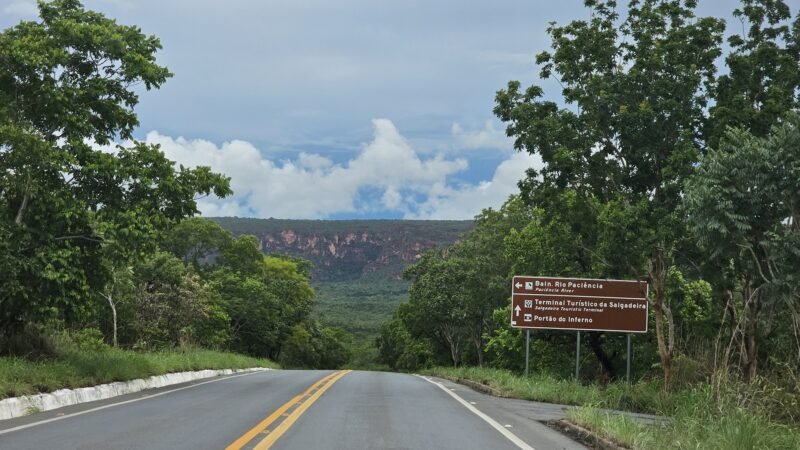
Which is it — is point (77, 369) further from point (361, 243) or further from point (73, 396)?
point (361, 243)

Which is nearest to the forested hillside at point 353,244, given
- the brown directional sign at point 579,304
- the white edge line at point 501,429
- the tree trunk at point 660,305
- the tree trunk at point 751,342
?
the brown directional sign at point 579,304

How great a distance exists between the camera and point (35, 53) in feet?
51.9

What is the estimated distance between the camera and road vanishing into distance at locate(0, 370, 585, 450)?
8.89m

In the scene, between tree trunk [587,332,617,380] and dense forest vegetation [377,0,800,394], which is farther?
tree trunk [587,332,617,380]

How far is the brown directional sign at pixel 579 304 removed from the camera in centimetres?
2294

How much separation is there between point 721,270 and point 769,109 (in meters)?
4.62

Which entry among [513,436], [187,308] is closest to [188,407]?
[513,436]

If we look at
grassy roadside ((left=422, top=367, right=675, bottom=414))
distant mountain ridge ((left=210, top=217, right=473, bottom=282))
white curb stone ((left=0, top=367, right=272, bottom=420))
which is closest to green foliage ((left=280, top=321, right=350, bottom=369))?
white curb stone ((left=0, top=367, right=272, bottom=420))

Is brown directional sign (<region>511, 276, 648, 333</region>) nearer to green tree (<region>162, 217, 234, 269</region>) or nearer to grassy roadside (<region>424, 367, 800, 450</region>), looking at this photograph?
grassy roadside (<region>424, 367, 800, 450</region>)

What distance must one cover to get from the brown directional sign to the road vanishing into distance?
6918 mm

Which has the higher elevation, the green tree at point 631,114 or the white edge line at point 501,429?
the green tree at point 631,114

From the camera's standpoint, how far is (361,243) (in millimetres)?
185500

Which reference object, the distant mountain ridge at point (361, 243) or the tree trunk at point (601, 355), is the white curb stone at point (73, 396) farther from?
the distant mountain ridge at point (361, 243)

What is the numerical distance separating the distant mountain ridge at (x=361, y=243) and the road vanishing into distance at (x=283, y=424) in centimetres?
15994
